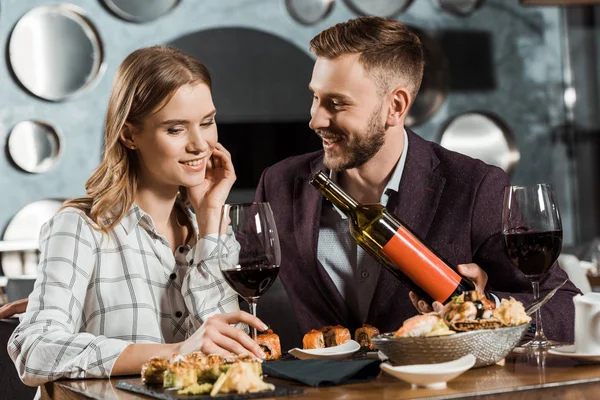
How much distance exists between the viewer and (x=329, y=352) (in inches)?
60.7

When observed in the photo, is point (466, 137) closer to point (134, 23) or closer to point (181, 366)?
point (134, 23)

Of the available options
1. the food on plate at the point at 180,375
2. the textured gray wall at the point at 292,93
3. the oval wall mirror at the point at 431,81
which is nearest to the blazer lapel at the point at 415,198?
the food on plate at the point at 180,375

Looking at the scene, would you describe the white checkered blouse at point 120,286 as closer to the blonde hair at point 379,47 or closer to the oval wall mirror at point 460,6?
the blonde hair at point 379,47

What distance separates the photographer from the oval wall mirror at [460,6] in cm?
677

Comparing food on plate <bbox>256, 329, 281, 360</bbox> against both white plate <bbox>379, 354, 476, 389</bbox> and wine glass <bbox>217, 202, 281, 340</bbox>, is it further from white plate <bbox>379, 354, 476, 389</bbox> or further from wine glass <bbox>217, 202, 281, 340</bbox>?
white plate <bbox>379, 354, 476, 389</bbox>

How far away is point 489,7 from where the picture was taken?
6.98 m

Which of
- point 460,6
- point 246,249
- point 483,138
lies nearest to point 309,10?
point 460,6

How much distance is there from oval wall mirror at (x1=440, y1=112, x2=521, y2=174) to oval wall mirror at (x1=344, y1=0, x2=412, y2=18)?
889 mm

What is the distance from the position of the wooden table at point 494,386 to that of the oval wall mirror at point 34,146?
4.37 m

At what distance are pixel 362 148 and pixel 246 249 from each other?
850 mm

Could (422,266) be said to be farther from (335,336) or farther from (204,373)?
(204,373)

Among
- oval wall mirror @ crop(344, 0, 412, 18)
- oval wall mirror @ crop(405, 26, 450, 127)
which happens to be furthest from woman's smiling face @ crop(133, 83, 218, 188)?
oval wall mirror @ crop(405, 26, 450, 127)

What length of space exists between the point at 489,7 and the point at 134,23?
275 cm

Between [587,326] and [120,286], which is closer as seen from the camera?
[587,326]
